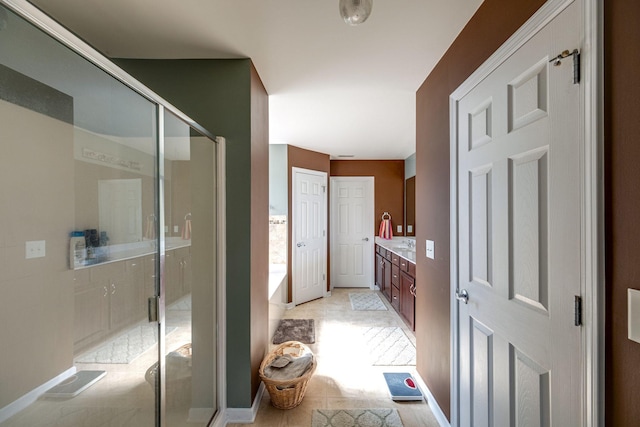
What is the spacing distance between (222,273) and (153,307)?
53 centimetres

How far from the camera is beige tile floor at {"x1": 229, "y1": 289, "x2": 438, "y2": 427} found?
186 centimetres

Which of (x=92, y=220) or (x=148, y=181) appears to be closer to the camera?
(x=92, y=220)

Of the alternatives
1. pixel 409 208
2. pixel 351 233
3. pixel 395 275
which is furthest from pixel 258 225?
pixel 409 208

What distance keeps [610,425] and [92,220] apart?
5.80 feet

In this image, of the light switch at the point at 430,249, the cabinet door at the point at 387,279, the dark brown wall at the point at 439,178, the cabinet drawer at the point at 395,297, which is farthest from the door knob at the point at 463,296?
the cabinet door at the point at 387,279

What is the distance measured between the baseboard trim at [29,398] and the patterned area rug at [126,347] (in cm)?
6

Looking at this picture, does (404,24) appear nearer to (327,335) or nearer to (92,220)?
(92,220)

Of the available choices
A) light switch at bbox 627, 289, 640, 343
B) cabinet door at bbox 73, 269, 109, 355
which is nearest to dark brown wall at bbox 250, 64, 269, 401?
cabinet door at bbox 73, 269, 109, 355

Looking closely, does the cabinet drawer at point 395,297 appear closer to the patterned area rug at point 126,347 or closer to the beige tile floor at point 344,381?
the beige tile floor at point 344,381

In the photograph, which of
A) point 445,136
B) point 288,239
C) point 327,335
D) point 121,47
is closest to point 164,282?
point 121,47

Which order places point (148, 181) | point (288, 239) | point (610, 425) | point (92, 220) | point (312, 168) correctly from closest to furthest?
point (610, 425) < point (92, 220) < point (148, 181) < point (288, 239) < point (312, 168)

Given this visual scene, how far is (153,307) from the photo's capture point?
1312 millimetres

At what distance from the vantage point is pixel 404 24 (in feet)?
4.85

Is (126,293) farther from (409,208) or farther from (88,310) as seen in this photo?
(409,208)
